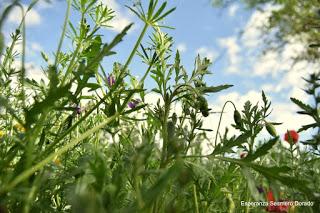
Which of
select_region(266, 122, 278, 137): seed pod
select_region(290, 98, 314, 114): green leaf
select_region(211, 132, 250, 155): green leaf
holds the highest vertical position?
select_region(290, 98, 314, 114): green leaf

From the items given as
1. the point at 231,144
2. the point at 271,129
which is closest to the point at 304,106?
the point at 271,129

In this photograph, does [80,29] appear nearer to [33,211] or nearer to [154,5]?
[154,5]

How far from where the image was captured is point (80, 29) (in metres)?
1.24

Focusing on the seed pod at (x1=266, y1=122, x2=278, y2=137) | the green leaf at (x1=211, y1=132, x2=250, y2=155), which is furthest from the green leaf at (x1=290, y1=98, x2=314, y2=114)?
the green leaf at (x1=211, y1=132, x2=250, y2=155)

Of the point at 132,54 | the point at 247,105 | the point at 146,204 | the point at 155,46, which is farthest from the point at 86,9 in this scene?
the point at 146,204

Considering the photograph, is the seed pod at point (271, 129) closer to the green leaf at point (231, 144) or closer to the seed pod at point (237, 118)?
the seed pod at point (237, 118)

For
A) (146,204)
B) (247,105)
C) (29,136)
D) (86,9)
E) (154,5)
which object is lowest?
(146,204)

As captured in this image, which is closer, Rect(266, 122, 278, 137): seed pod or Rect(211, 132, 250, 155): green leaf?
Rect(211, 132, 250, 155): green leaf

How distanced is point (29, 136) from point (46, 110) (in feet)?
0.21

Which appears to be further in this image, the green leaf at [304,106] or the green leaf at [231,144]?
the green leaf at [304,106]

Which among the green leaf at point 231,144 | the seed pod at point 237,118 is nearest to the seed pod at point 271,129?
the seed pod at point 237,118

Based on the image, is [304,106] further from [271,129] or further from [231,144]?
[231,144]

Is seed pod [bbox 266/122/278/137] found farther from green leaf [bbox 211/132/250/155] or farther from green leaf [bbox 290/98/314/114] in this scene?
green leaf [bbox 211/132/250/155]

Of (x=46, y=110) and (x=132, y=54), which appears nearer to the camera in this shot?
(x=46, y=110)
